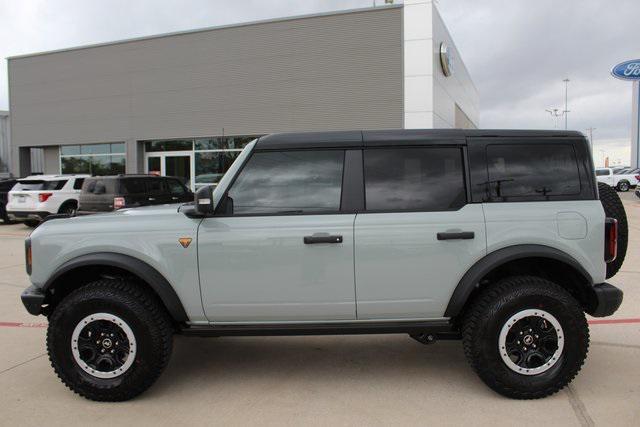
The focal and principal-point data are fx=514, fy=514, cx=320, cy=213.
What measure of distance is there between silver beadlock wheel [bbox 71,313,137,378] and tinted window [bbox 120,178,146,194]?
377 inches

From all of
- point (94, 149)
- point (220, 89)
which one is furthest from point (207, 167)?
point (94, 149)

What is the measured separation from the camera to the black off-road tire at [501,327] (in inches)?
142

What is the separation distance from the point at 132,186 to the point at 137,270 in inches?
394

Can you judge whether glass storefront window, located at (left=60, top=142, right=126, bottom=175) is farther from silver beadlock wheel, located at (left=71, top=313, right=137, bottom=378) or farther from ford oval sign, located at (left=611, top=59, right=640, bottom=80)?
ford oval sign, located at (left=611, top=59, right=640, bottom=80)

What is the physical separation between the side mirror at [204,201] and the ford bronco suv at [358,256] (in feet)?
0.03

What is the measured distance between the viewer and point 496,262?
3.58 m

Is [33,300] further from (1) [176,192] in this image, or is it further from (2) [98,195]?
(1) [176,192]

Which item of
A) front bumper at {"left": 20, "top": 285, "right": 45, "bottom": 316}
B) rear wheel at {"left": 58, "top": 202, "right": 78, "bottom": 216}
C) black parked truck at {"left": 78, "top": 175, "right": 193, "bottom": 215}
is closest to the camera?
front bumper at {"left": 20, "top": 285, "right": 45, "bottom": 316}

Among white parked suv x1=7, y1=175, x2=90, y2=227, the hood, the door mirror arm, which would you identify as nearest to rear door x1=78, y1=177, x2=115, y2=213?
white parked suv x1=7, y1=175, x2=90, y2=227

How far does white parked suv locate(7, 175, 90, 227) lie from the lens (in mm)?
14719

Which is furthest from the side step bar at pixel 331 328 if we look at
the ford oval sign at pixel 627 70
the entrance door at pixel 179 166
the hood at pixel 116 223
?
the ford oval sign at pixel 627 70

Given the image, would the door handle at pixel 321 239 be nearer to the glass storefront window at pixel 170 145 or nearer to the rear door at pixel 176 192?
the rear door at pixel 176 192

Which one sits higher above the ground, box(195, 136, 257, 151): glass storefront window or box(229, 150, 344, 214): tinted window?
box(195, 136, 257, 151): glass storefront window

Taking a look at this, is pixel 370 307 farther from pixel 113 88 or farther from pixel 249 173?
pixel 113 88
